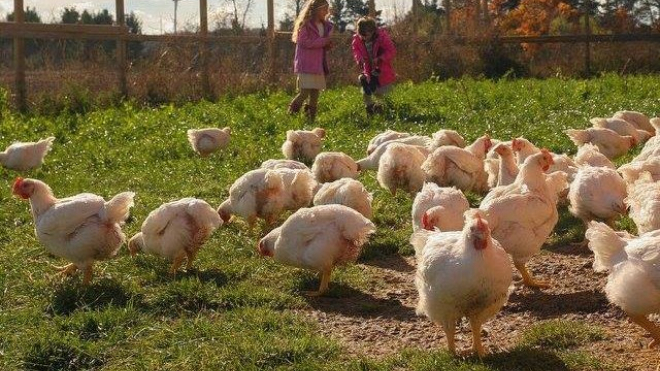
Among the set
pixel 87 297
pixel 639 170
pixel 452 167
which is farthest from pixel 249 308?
pixel 452 167

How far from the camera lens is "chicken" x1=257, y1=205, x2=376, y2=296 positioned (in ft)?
21.9

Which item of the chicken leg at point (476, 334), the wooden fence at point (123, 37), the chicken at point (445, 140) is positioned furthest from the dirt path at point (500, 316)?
the wooden fence at point (123, 37)

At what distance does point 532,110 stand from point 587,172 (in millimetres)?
7520

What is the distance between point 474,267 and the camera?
5.13 m

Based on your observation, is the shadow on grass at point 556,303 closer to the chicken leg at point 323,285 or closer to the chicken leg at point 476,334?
the chicken leg at point 476,334

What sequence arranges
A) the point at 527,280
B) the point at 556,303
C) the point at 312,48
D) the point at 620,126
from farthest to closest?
the point at 312,48, the point at 620,126, the point at 527,280, the point at 556,303

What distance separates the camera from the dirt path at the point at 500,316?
5.39m

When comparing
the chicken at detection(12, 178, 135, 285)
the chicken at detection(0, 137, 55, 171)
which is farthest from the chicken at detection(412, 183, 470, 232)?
the chicken at detection(0, 137, 55, 171)

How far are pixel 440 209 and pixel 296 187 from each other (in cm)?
219

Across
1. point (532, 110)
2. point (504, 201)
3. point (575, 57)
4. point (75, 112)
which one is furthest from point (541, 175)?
point (575, 57)

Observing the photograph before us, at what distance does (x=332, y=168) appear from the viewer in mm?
9805

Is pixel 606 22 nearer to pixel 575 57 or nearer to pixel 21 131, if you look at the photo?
pixel 575 57

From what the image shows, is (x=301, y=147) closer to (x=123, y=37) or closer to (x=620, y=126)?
(x=620, y=126)

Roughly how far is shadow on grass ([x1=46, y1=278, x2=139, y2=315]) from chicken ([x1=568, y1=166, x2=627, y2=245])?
354cm
